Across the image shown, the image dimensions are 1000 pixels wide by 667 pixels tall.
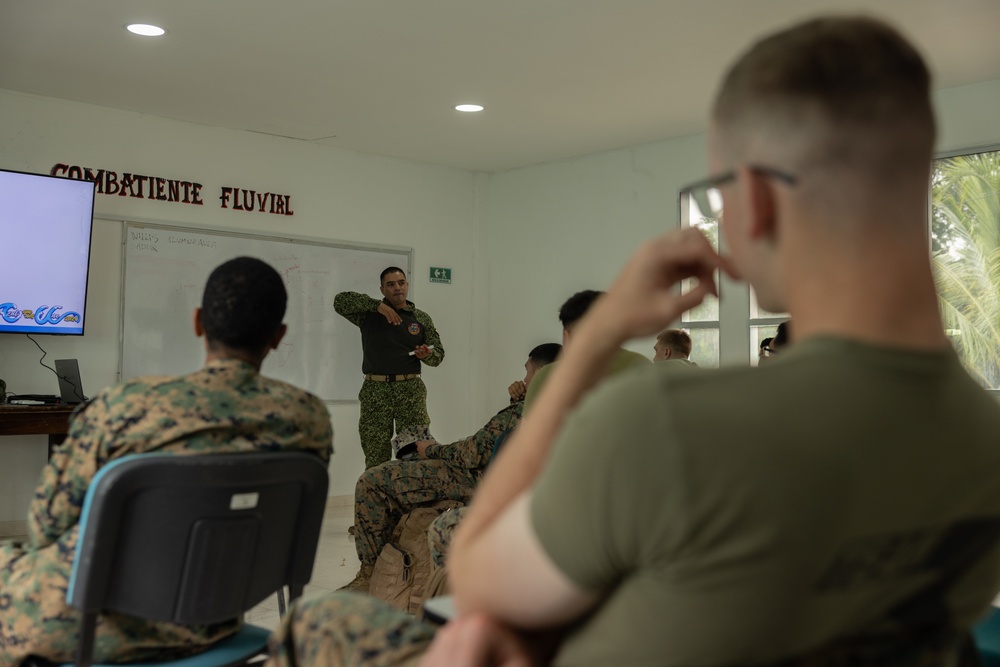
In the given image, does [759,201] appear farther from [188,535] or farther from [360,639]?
[188,535]

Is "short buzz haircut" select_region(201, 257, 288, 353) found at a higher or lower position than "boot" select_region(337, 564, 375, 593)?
higher

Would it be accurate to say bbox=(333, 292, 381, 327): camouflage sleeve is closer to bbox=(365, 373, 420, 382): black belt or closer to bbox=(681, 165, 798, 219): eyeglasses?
bbox=(365, 373, 420, 382): black belt

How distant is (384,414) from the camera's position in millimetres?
6426

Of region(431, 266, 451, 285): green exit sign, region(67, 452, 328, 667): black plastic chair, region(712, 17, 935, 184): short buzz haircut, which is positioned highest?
region(431, 266, 451, 285): green exit sign

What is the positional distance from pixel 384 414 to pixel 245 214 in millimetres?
1703

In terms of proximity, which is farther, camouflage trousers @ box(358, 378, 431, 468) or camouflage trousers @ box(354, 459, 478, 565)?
camouflage trousers @ box(358, 378, 431, 468)

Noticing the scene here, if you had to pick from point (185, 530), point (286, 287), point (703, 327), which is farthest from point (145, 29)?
point (703, 327)

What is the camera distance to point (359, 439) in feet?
23.0

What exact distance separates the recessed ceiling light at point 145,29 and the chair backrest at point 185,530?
3.48m

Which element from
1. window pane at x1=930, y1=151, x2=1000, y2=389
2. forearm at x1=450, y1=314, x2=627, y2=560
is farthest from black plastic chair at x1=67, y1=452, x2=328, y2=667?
window pane at x1=930, y1=151, x2=1000, y2=389

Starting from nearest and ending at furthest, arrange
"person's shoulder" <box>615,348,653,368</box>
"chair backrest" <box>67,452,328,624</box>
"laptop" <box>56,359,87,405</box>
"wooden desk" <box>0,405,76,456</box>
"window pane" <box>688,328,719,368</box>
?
"chair backrest" <box>67,452,328,624</box>, "person's shoulder" <box>615,348,653,368</box>, "wooden desk" <box>0,405,76,456</box>, "laptop" <box>56,359,87,405</box>, "window pane" <box>688,328,719,368</box>

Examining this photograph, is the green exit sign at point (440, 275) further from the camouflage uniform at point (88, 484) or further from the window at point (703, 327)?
the camouflage uniform at point (88, 484)

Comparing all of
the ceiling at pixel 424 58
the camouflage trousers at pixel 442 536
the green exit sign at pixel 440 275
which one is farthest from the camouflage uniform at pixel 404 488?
the green exit sign at pixel 440 275

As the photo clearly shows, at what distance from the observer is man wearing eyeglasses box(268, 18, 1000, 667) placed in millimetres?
628
